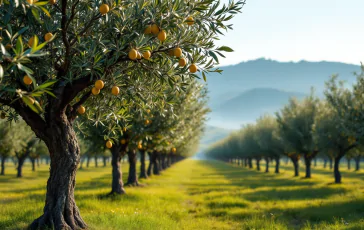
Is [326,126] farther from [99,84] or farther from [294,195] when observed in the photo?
[99,84]

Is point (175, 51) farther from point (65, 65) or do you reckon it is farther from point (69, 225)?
point (69, 225)

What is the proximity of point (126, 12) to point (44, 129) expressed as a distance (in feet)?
16.5

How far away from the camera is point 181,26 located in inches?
314

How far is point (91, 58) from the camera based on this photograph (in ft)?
26.0

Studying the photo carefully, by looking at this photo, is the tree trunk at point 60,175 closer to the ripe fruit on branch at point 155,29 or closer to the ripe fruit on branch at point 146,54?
the ripe fruit on branch at point 146,54

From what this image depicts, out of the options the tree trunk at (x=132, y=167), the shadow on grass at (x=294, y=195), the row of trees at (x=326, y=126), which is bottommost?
the shadow on grass at (x=294, y=195)

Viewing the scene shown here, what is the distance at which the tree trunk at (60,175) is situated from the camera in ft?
33.0

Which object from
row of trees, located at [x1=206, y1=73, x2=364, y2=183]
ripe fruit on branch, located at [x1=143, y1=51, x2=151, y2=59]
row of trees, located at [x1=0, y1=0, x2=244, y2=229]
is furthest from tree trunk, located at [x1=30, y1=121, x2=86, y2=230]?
row of trees, located at [x1=206, y1=73, x2=364, y2=183]

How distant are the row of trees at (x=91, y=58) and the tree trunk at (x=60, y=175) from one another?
0.10 ft

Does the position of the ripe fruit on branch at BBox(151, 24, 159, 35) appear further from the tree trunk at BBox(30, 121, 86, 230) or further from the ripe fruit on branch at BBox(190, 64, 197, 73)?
the tree trunk at BBox(30, 121, 86, 230)

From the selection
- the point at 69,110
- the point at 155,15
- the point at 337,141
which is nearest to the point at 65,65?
the point at 69,110

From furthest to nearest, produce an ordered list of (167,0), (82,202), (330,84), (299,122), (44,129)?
(299,122)
(330,84)
(82,202)
(44,129)
(167,0)

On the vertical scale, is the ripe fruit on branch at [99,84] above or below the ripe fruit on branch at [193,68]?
below

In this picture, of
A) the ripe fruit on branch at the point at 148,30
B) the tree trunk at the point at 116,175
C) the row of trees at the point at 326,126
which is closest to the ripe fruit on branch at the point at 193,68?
the ripe fruit on branch at the point at 148,30
